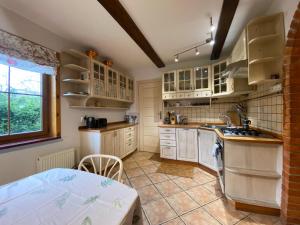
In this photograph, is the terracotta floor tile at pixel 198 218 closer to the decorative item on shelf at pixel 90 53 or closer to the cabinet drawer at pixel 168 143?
the cabinet drawer at pixel 168 143

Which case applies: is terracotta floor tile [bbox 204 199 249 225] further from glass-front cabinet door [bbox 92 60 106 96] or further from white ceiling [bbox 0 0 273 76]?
glass-front cabinet door [bbox 92 60 106 96]

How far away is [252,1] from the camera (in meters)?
1.60

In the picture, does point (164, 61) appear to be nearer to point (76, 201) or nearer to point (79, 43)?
point (79, 43)

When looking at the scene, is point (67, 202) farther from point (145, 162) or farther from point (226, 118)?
point (226, 118)

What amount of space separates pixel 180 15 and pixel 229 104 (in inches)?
85.8

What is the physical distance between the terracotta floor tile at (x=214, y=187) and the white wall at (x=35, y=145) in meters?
2.33

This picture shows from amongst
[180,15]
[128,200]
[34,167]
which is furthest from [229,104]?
[34,167]

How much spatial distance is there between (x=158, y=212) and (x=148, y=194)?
370mm

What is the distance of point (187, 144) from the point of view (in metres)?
3.01

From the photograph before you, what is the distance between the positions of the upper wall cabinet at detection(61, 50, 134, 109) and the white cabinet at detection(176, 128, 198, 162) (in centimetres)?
175

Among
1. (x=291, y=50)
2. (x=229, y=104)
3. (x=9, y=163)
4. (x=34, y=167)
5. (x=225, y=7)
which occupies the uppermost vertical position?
(x=225, y=7)

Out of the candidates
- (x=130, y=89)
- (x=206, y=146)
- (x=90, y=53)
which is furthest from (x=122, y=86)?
(x=206, y=146)

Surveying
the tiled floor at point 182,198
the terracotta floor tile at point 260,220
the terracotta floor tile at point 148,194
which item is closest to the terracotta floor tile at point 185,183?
the tiled floor at point 182,198

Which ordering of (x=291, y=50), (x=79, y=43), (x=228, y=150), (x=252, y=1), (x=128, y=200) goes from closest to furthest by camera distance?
(x=128, y=200) < (x=291, y=50) < (x=252, y=1) < (x=228, y=150) < (x=79, y=43)
